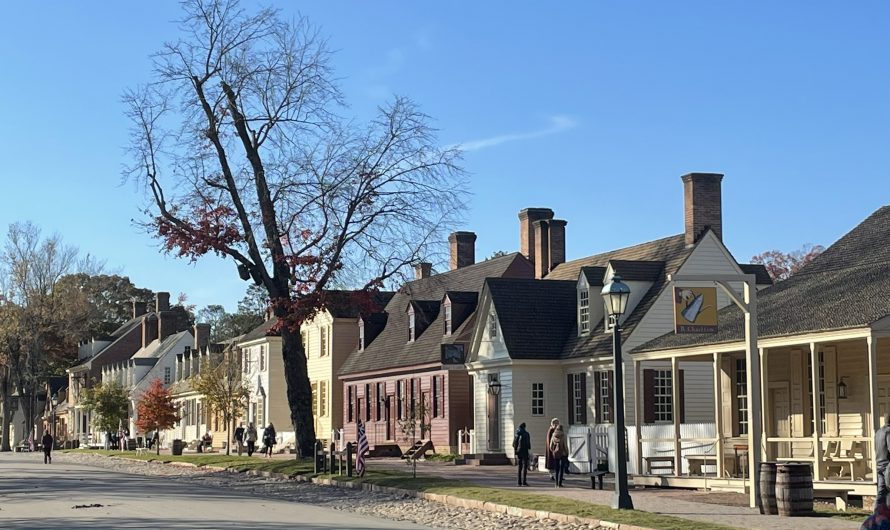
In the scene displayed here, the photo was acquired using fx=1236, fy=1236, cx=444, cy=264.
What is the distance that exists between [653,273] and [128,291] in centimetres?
9295

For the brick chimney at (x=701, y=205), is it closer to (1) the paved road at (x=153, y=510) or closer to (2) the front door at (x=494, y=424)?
(2) the front door at (x=494, y=424)

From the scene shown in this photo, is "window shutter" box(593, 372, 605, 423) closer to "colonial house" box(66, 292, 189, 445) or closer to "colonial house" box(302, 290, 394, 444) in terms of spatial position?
"colonial house" box(302, 290, 394, 444)

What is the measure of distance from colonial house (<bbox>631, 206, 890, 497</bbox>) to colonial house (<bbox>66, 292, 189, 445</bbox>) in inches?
2918

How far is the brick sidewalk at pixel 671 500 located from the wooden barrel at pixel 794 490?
0.28m

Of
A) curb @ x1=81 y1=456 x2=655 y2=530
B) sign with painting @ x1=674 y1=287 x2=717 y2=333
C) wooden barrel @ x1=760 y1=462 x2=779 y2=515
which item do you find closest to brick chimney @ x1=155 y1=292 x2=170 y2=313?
curb @ x1=81 y1=456 x2=655 y2=530

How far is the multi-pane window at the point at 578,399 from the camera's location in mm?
40719

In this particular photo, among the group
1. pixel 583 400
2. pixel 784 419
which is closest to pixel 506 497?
pixel 784 419

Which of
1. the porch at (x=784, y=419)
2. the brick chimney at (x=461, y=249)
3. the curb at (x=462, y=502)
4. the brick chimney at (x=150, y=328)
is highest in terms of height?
the brick chimney at (x=461, y=249)

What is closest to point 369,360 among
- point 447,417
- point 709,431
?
point 447,417

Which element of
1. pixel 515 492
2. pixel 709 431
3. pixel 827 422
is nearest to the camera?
pixel 515 492

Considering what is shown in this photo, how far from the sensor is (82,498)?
26703 mm

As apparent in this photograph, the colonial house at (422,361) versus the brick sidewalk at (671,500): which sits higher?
the colonial house at (422,361)

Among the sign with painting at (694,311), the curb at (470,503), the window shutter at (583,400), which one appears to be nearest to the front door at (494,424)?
the window shutter at (583,400)

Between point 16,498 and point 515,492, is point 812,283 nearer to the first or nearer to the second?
point 515,492
